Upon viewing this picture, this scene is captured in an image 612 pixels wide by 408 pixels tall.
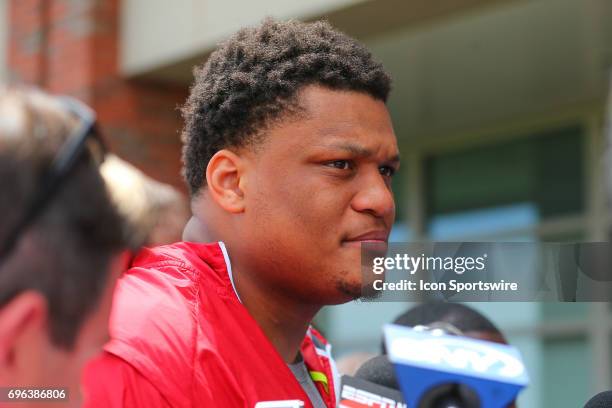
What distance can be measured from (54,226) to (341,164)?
81cm

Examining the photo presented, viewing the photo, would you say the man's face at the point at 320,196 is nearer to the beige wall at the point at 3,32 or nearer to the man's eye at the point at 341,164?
the man's eye at the point at 341,164

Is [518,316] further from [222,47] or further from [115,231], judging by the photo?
[115,231]

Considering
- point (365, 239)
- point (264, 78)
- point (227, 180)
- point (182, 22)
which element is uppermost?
point (182, 22)

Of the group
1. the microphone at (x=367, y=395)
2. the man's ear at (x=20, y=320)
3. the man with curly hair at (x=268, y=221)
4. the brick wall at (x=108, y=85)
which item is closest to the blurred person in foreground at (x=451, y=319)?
A: the microphone at (x=367, y=395)

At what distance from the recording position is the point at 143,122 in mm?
7051

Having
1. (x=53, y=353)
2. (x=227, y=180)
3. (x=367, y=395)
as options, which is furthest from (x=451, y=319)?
(x=53, y=353)

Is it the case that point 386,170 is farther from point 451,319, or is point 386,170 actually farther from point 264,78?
point 451,319

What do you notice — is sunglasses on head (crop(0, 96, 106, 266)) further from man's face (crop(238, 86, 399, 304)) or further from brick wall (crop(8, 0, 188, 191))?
brick wall (crop(8, 0, 188, 191))

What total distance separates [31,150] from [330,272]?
31.2 inches

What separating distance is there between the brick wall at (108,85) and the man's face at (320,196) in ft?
16.2

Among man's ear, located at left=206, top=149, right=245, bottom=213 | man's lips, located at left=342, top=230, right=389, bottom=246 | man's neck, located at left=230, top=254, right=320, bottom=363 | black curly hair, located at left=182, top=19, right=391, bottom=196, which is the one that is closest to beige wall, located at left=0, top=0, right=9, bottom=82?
black curly hair, located at left=182, top=19, right=391, bottom=196

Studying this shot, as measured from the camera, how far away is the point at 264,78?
6.54 ft

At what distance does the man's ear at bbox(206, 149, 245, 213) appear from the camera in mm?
1953

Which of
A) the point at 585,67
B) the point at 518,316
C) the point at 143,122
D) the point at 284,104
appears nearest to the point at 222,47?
the point at 284,104
